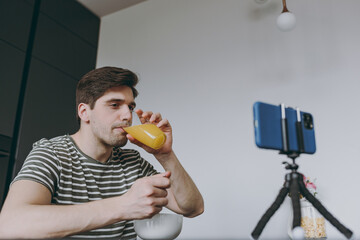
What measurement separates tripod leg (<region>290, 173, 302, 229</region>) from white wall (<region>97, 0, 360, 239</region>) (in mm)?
1102

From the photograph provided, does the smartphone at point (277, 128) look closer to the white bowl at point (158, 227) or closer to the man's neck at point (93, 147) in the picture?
the white bowl at point (158, 227)

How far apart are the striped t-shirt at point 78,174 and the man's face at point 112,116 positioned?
113 mm

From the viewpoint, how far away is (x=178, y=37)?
2.62 meters

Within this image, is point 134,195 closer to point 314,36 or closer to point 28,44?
point 314,36

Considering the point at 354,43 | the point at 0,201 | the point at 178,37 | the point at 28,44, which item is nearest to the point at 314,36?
the point at 354,43

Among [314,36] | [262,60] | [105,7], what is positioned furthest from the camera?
[105,7]

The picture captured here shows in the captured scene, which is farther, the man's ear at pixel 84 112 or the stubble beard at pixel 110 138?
the man's ear at pixel 84 112

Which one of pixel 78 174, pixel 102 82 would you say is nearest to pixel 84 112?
pixel 102 82

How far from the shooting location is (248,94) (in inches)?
84.7

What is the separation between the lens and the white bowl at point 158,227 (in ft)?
3.11

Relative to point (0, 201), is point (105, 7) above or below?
above

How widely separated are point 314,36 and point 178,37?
1.03 metres

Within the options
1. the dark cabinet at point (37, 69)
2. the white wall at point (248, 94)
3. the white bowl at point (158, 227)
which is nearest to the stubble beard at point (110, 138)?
the white bowl at point (158, 227)

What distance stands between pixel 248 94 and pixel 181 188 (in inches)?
40.3
